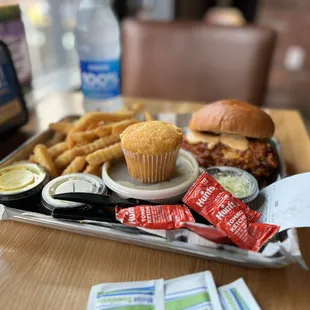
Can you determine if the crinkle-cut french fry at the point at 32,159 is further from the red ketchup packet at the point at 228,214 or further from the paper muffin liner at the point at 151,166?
the red ketchup packet at the point at 228,214

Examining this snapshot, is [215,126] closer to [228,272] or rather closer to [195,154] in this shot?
[195,154]

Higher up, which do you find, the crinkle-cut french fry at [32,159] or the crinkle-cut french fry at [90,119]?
the crinkle-cut french fry at [90,119]

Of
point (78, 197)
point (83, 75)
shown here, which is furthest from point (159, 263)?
point (83, 75)

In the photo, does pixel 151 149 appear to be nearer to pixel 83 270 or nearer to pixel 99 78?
pixel 83 270

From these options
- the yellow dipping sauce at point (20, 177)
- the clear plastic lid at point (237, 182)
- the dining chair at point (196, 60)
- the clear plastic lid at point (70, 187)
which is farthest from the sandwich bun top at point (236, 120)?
the dining chair at point (196, 60)

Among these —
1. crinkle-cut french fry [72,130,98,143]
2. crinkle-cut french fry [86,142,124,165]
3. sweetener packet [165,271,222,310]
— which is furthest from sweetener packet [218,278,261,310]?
crinkle-cut french fry [72,130,98,143]

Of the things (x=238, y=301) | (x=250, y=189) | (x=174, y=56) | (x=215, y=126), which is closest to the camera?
(x=238, y=301)

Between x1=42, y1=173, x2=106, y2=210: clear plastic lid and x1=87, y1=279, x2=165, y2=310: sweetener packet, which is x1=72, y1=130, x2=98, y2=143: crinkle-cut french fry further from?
x1=87, y1=279, x2=165, y2=310: sweetener packet
